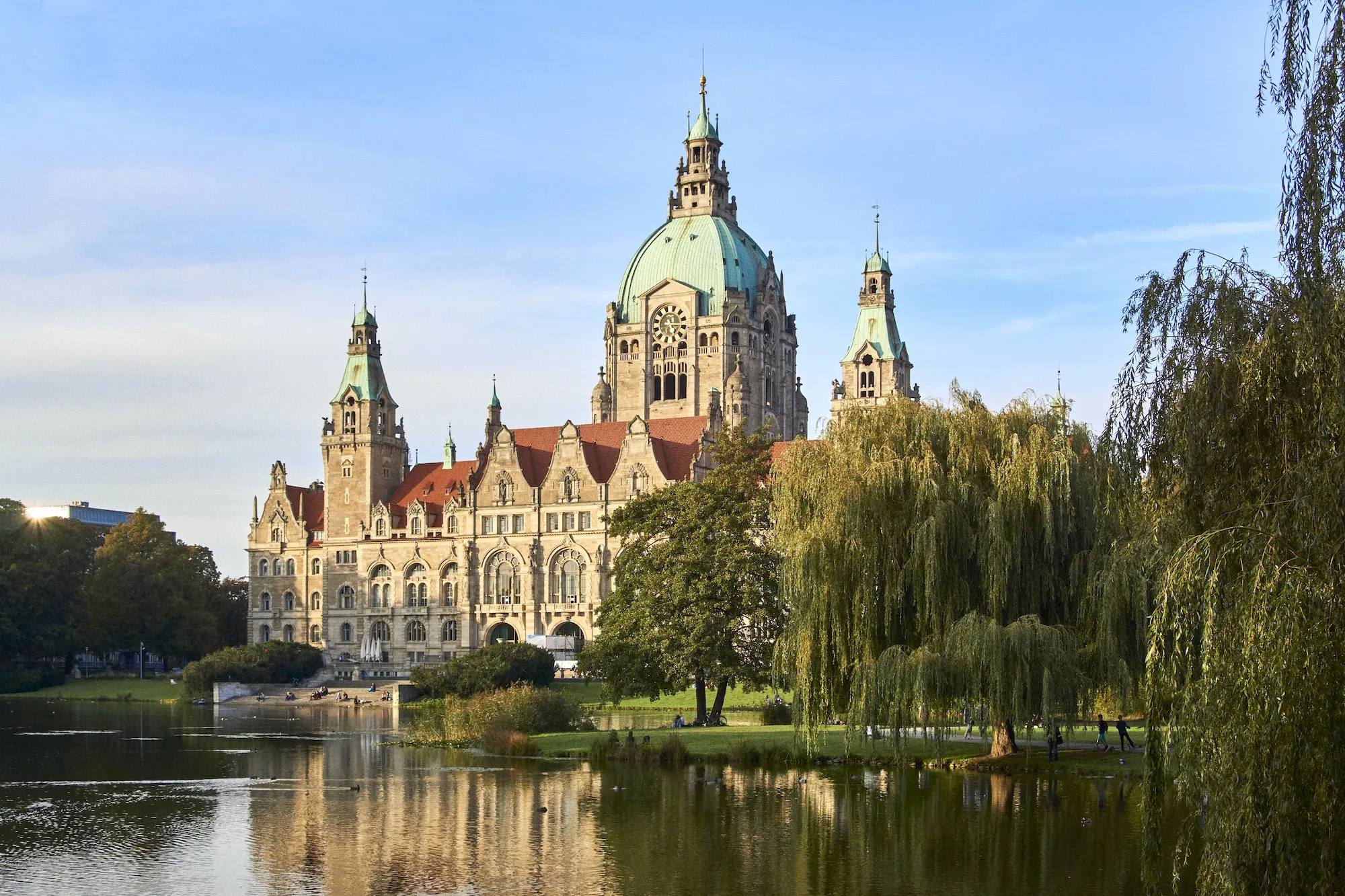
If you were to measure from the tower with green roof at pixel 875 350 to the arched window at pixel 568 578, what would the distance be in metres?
25.5

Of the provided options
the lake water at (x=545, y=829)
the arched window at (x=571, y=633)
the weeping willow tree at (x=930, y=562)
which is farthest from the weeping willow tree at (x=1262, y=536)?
the arched window at (x=571, y=633)

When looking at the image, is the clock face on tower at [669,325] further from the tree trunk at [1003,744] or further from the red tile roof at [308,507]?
the tree trunk at [1003,744]

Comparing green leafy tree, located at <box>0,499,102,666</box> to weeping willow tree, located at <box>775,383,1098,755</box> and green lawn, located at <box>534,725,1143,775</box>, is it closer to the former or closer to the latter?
green lawn, located at <box>534,725,1143,775</box>

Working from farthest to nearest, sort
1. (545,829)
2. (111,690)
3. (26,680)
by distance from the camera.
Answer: (26,680) < (111,690) < (545,829)

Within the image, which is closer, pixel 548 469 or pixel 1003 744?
pixel 1003 744

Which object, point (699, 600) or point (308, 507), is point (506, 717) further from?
point (308, 507)

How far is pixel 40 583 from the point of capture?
356 ft

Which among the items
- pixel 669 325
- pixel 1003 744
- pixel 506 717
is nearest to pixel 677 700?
pixel 506 717

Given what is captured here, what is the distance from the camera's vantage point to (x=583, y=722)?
192 ft

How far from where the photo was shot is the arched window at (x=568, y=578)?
112 m

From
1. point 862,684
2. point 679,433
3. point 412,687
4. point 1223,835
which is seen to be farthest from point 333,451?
point 1223,835

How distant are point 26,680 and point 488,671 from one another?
46.9 metres

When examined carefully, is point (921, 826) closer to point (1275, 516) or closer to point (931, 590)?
point (931, 590)

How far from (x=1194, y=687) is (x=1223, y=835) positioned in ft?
6.61
